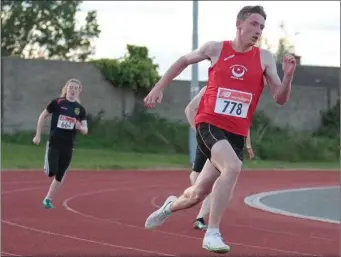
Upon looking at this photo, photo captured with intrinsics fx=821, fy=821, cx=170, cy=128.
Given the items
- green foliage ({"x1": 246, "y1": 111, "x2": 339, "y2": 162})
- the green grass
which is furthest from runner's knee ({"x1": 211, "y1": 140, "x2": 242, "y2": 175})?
green foliage ({"x1": 246, "y1": 111, "x2": 339, "y2": 162})

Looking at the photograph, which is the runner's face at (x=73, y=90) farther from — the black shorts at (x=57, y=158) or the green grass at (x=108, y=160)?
the green grass at (x=108, y=160)

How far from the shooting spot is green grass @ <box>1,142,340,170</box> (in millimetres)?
25203

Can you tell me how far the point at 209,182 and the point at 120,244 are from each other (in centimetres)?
278

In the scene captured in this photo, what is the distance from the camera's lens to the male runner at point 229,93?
6.56 meters

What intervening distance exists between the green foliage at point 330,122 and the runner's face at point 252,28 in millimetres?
31191

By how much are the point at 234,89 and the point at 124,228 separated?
4807mm

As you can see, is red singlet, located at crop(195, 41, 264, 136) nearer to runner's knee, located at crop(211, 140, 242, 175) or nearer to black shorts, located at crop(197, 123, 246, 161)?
black shorts, located at crop(197, 123, 246, 161)

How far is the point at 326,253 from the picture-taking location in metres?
9.14

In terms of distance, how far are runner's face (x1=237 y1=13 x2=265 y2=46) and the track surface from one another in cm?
293

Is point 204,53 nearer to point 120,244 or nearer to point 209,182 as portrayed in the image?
point 209,182

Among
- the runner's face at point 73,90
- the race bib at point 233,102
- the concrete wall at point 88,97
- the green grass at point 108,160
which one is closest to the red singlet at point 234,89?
the race bib at point 233,102

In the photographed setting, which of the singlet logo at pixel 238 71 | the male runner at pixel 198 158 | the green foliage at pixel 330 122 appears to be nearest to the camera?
the singlet logo at pixel 238 71

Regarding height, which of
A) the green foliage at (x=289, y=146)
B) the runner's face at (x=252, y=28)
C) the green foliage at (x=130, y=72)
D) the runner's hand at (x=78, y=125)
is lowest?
the green foliage at (x=289, y=146)

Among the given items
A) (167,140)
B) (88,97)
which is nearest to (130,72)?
(88,97)
